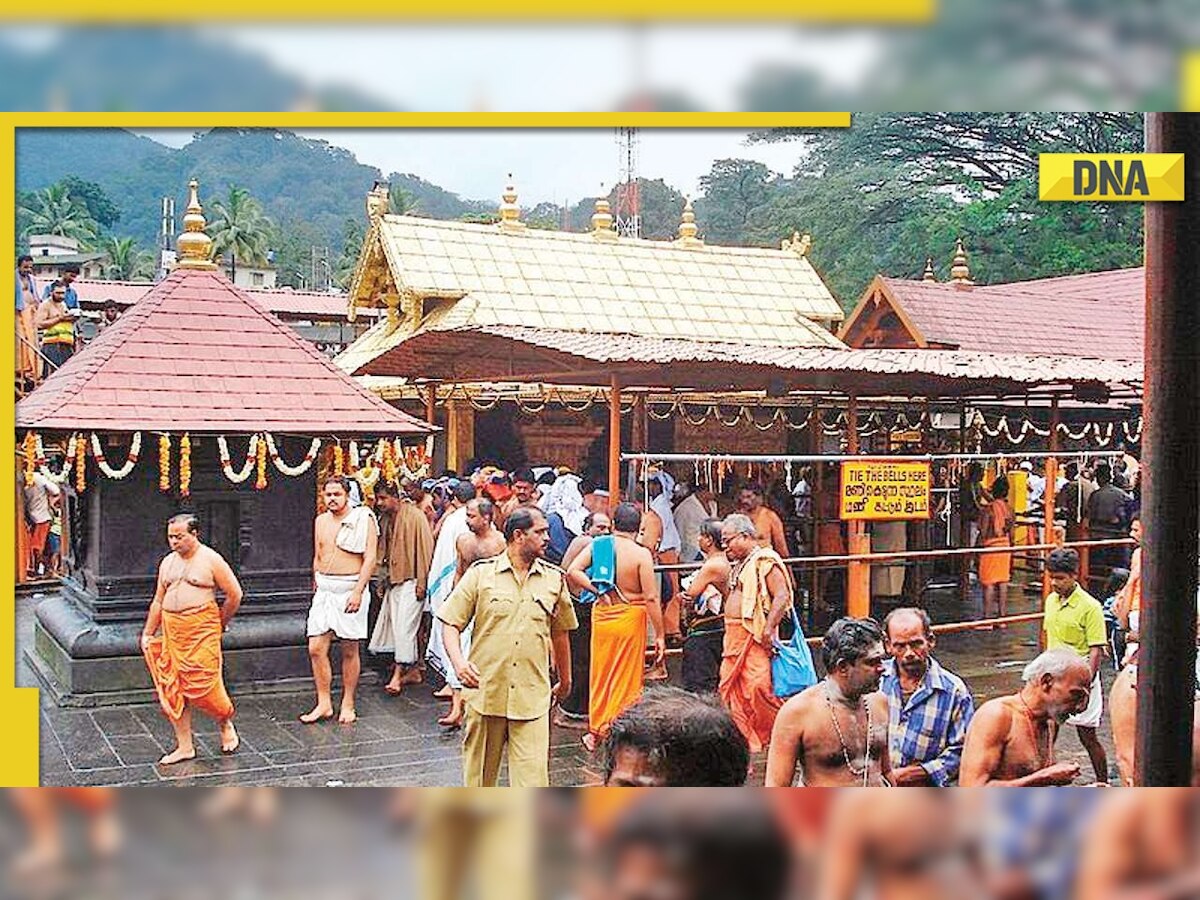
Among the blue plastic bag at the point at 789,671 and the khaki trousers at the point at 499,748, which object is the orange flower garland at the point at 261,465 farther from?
the blue plastic bag at the point at 789,671

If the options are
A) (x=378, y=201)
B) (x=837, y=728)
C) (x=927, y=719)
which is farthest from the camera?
(x=378, y=201)

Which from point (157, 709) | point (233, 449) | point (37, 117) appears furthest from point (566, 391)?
point (37, 117)

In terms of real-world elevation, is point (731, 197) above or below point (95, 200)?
above

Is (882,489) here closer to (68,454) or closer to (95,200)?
(95,200)

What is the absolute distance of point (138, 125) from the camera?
434 centimetres

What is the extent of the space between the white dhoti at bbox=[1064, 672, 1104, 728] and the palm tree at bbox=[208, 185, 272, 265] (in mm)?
4007

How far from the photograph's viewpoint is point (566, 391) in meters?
6.71

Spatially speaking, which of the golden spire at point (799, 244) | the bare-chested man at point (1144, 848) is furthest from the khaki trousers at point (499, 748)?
the golden spire at point (799, 244)

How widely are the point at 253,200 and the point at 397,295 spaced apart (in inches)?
54.7

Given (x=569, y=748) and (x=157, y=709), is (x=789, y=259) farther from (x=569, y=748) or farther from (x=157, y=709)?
(x=157, y=709)

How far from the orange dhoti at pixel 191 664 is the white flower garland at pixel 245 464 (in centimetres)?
78

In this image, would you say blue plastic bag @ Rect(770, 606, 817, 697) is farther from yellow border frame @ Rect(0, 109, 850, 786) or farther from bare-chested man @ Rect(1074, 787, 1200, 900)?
yellow border frame @ Rect(0, 109, 850, 786)

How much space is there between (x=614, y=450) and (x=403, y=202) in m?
1.62
